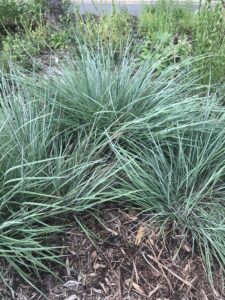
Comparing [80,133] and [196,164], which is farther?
[80,133]

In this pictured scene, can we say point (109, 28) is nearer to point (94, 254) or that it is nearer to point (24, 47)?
point (24, 47)

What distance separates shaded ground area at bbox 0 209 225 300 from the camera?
93.4 inches

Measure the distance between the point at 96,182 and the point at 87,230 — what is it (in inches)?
10.5

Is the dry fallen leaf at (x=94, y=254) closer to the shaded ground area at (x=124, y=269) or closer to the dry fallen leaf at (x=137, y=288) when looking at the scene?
the shaded ground area at (x=124, y=269)

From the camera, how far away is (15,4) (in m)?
6.18

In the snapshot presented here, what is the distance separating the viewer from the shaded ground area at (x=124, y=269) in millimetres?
2371

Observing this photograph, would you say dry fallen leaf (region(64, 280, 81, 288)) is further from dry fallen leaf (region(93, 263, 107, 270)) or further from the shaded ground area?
dry fallen leaf (region(93, 263, 107, 270))

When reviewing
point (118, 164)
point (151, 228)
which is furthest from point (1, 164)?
point (151, 228)

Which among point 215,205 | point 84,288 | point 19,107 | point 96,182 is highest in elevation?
point 19,107

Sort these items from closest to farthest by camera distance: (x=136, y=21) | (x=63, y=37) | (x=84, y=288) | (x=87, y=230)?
(x=84, y=288) → (x=87, y=230) → (x=63, y=37) → (x=136, y=21)

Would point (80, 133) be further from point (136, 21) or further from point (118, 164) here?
point (136, 21)

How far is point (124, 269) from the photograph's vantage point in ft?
8.07

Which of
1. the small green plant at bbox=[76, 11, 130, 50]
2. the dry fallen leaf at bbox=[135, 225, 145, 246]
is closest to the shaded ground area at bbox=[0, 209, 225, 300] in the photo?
the dry fallen leaf at bbox=[135, 225, 145, 246]

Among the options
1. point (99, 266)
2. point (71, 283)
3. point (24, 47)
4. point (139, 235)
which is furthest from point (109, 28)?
point (71, 283)
